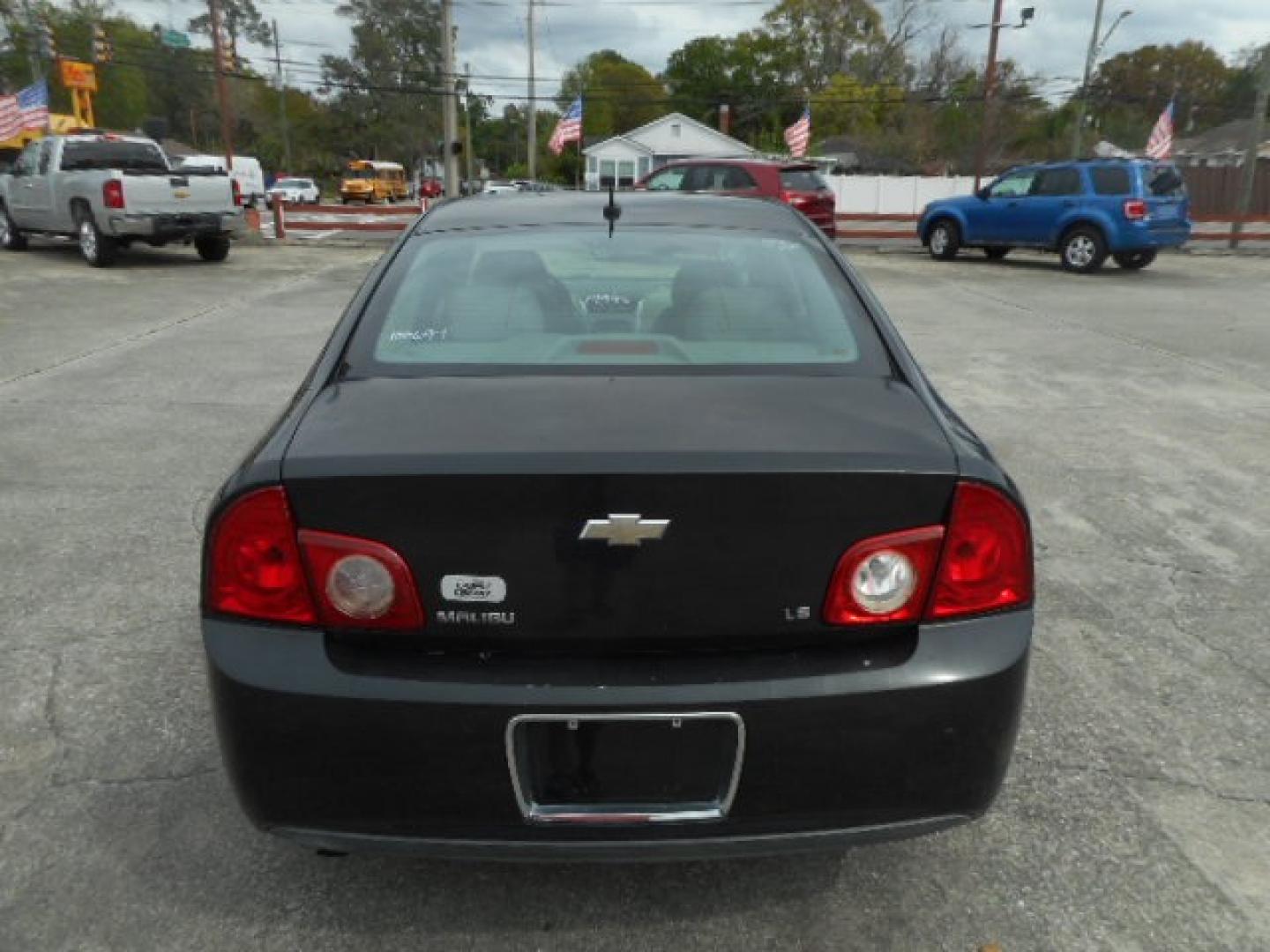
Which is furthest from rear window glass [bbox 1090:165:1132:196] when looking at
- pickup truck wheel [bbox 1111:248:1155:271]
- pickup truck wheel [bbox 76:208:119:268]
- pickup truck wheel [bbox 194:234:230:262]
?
pickup truck wheel [bbox 76:208:119:268]

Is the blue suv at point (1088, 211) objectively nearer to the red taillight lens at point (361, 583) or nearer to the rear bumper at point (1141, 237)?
the rear bumper at point (1141, 237)

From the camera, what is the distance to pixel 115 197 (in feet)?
46.8

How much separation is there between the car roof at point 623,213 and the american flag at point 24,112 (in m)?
23.2

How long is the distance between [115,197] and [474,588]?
1494cm

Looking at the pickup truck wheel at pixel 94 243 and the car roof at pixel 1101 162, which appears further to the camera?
the car roof at pixel 1101 162

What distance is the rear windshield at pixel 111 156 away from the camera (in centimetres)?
1524

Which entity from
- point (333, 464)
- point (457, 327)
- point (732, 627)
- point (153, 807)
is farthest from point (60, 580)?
point (732, 627)

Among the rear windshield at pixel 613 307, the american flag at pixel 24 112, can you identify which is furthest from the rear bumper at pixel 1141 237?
the american flag at pixel 24 112

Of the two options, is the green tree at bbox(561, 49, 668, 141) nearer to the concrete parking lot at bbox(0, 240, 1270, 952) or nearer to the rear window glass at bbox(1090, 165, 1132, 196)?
the rear window glass at bbox(1090, 165, 1132, 196)

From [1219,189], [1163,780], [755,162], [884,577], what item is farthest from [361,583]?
[1219,189]

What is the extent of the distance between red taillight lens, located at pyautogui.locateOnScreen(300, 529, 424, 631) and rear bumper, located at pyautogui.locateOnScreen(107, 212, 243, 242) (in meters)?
14.7

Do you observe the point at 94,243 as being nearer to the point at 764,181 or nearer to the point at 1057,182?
the point at 764,181

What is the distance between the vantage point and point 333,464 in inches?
71.8

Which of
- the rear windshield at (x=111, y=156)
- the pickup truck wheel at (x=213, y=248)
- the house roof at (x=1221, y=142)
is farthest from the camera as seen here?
the house roof at (x=1221, y=142)
